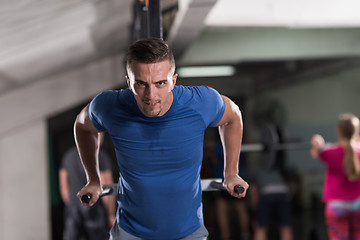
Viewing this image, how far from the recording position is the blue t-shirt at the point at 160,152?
1010 mm

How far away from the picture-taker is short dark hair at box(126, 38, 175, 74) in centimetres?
91

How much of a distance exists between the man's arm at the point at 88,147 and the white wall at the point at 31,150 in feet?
13.5

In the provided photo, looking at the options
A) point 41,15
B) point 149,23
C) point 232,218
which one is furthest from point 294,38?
point 149,23

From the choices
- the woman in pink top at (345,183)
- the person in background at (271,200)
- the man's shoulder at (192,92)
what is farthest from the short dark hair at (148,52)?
the person in background at (271,200)

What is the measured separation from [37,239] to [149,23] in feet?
15.0

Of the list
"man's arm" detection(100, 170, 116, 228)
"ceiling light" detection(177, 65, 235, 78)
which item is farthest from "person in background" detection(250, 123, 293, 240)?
"man's arm" detection(100, 170, 116, 228)

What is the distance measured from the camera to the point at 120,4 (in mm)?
2740

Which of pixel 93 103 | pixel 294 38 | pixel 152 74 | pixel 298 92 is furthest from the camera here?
pixel 298 92

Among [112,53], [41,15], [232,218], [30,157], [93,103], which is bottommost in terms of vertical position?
[232,218]

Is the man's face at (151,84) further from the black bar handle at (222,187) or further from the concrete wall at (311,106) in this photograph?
the concrete wall at (311,106)

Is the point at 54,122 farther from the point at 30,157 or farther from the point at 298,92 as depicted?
the point at 298,92

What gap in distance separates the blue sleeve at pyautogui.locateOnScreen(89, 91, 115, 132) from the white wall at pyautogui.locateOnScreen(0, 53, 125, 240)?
4.20m

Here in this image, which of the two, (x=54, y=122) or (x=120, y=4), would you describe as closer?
(x=120, y=4)

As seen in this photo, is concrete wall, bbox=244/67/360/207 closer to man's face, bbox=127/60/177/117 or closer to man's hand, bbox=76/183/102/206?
man's hand, bbox=76/183/102/206
